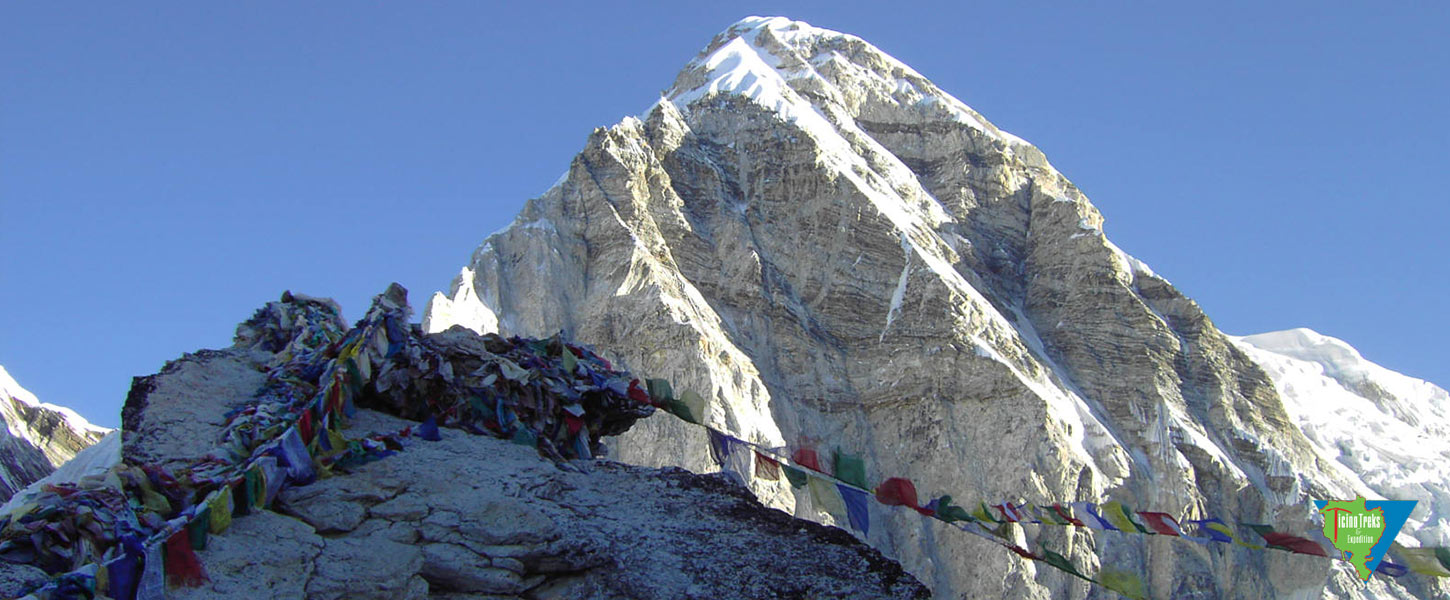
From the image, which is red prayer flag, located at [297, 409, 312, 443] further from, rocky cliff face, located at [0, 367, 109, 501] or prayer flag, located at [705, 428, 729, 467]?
rocky cliff face, located at [0, 367, 109, 501]

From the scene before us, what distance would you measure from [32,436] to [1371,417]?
5508 cm

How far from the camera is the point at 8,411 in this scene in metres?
16.9

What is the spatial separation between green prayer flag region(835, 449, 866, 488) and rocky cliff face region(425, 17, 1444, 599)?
83.5ft

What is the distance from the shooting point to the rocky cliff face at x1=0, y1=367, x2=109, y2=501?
46.4 ft

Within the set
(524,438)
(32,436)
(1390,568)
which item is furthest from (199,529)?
(32,436)

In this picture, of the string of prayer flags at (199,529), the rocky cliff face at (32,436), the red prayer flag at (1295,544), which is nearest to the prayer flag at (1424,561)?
the red prayer flag at (1295,544)

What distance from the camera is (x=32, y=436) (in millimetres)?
16875

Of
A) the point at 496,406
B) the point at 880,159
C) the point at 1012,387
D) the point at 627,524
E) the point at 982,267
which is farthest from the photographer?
the point at 880,159

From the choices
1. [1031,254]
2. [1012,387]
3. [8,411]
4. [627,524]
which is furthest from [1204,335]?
[627,524]

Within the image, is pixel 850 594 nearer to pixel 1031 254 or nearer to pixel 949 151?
pixel 1031 254

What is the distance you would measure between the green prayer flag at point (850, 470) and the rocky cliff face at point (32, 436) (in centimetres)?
836

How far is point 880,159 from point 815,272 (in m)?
8.72

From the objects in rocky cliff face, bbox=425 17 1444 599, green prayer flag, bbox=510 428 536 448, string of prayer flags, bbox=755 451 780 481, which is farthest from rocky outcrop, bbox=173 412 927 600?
rocky cliff face, bbox=425 17 1444 599

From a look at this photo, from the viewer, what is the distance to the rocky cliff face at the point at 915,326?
Result: 132ft
